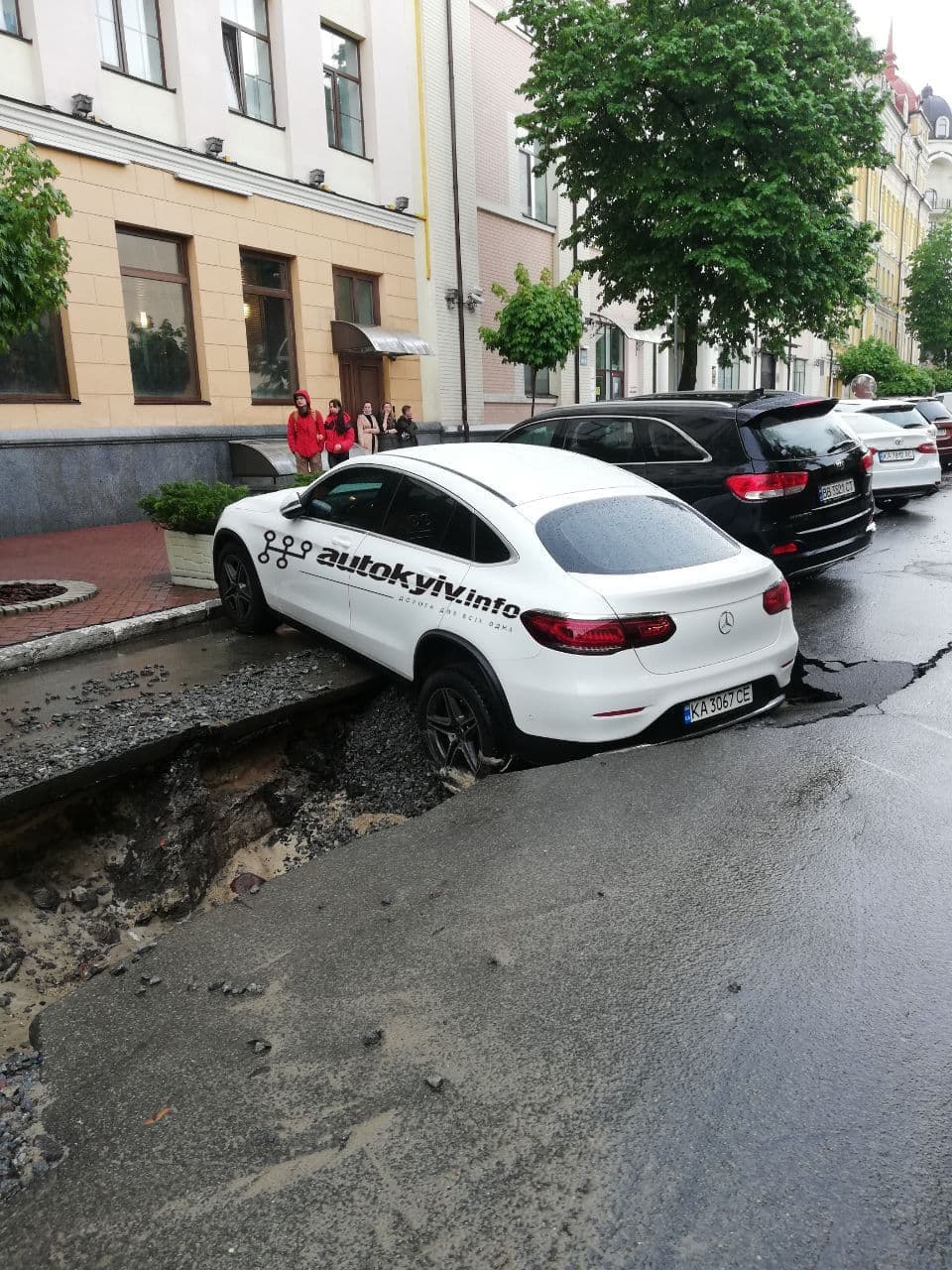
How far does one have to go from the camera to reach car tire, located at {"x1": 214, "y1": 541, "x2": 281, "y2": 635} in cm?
736

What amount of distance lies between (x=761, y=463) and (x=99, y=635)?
541 centimetres

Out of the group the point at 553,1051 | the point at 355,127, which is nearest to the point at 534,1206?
the point at 553,1051

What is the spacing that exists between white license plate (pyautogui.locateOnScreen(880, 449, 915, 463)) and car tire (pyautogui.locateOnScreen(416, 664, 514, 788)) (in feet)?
36.6

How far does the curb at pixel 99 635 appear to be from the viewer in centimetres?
698

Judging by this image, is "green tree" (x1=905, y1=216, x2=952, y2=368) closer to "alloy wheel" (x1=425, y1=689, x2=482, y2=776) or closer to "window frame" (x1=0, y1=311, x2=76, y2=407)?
"window frame" (x1=0, y1=311, x2=76, y2=407)

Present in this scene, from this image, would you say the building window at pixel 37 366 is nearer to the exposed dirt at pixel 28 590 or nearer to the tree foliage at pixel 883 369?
the exposed dirt at pixel 28 590

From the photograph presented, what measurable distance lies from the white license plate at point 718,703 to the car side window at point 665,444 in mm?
3556

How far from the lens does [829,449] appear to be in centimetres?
826

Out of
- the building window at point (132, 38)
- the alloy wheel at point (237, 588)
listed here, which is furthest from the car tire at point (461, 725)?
the building window at point (132, 38)

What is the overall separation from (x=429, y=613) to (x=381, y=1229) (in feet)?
11.0

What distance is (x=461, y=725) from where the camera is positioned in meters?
4.95

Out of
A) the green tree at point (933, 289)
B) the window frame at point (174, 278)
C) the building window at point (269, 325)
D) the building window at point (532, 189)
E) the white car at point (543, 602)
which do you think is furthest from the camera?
the green tree at point (933, 289)

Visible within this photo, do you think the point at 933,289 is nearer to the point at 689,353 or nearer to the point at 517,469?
the point at 689,353

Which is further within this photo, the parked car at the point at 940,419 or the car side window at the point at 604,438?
the parked car at the point at 940,419
